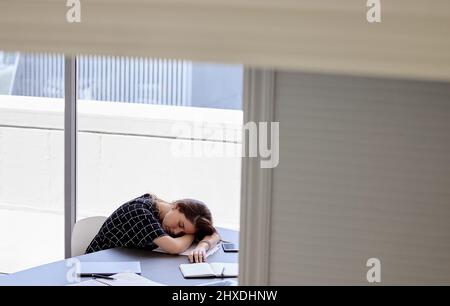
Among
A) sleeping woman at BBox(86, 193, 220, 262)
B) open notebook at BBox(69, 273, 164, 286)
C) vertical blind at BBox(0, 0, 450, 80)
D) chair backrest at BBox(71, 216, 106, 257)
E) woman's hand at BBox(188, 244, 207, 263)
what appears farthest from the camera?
chair backrest at BBox(71, 216, 106, 257)

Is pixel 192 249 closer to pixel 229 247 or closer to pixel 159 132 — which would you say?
pixel 229 247

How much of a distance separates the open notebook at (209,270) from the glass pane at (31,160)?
6.19ft

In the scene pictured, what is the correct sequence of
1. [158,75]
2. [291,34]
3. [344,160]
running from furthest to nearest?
[158,75], [344,160], [291,34]

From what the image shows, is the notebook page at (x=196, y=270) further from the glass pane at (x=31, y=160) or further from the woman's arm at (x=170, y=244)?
the glass pane at (x=31, y=160)

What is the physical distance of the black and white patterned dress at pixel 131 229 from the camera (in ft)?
9.34

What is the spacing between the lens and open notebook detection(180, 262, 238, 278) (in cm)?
255

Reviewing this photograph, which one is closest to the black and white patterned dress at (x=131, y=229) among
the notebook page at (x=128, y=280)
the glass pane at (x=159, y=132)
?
the notebook page at (x=128, y=280)

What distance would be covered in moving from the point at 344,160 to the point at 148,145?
2.97 meters

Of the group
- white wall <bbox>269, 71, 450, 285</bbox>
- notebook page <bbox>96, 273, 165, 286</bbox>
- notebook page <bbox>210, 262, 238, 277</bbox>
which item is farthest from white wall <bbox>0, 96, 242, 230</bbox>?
white wall <bbox>269, 71, 450, 285</bbox>

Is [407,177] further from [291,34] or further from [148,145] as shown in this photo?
[148,145]

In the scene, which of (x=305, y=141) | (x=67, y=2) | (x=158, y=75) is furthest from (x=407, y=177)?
(x=158, y=75)

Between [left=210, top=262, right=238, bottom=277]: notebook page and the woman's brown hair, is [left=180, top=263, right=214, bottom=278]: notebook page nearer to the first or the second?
[left=210, top=262, right=238, bottom=277]: notebook page

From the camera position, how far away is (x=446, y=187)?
1347 mm

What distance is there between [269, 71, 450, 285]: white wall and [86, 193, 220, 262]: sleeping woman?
139cm
